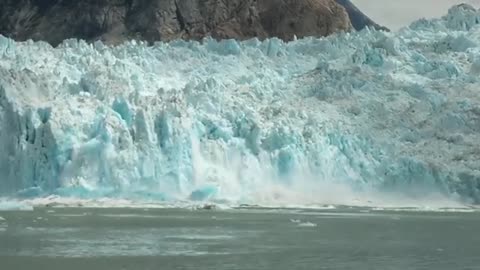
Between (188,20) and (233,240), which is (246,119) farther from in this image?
(188,20)

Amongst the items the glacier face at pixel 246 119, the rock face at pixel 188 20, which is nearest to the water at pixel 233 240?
the glacier face at pixel 246 119

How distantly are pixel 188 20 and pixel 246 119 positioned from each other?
1703 cm

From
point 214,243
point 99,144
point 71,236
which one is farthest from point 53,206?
point 214,243

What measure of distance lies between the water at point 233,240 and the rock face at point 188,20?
19.8 metres

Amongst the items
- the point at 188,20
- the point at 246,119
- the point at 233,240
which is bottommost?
the point at 233,240

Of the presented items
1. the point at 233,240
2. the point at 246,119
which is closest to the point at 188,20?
the point at 246,119

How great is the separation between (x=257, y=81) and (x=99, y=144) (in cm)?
740

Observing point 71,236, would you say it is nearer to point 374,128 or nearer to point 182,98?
point 182,98

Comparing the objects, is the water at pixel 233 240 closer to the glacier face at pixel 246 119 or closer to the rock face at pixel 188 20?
the glacier face at pixel 246 119

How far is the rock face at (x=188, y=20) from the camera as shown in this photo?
44719 mm

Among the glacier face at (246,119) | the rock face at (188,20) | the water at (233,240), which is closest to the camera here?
the water at (233,240)

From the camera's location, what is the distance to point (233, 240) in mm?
17812

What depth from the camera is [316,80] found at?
3247 cm

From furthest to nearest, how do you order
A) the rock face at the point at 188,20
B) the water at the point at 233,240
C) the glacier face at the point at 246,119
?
the rock face at the point at 188,20 → the glacier face at the point at 246,119 → the water at the point at 233,240
